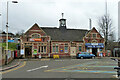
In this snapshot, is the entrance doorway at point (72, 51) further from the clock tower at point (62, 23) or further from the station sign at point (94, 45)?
the clock tower at point (62, 23)

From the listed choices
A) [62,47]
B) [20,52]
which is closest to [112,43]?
[62,47]

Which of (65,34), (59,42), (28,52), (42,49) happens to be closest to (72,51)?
(59,42)

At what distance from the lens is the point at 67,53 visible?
112 feet

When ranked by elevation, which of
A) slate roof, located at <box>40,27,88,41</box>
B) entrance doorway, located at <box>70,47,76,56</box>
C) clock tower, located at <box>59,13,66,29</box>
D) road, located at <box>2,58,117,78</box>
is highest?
clock tower, located at <box>59,13,66,29</box>

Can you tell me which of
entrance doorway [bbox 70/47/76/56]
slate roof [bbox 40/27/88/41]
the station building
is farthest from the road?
slate roof [bbox 40/27/88/41]

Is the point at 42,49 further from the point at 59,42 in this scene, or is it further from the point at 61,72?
the point at 61,72

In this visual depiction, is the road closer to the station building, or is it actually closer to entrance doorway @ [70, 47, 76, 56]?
the station building

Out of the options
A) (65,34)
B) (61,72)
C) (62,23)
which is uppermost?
(62,23)

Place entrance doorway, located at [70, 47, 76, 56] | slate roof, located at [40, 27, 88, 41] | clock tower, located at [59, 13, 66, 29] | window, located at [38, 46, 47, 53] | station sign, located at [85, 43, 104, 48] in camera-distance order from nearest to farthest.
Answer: window, located at [38, 46, 47, 53] → entrance doorway, located at [70, 47, 76, 56] → slate roof, located at [40, 27, 88, 41] → station sign, located at [85, 43, 104, 48] → clock tower, located at [59, 13, 66, 29]

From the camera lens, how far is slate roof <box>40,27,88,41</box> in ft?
116

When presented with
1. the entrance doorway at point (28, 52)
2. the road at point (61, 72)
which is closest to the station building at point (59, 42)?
the entrance doorway at point (28, 52)

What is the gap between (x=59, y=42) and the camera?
111 ft

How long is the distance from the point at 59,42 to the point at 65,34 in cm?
393

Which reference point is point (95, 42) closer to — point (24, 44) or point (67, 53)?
point (67, 53)
